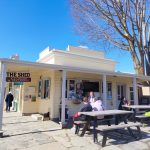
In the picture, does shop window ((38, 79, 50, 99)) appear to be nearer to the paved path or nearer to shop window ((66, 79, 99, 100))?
shop window ((66, 79, 99, 100))

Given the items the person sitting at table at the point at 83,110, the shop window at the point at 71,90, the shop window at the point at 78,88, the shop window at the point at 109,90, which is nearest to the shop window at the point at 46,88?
the shop window at the point at 78,88

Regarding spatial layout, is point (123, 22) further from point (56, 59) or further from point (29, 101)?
point (29, 101)

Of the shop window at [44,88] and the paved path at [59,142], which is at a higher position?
the shop window at [44,88]

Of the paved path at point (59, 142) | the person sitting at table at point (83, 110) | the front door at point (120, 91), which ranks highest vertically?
the front door at point (120, 91)

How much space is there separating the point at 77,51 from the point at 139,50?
530cm

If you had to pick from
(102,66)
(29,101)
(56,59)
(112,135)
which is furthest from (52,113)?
(102,66)

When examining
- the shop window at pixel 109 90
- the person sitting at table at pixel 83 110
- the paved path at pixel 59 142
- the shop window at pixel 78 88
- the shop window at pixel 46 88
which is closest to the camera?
the paved path at pixel 59 142

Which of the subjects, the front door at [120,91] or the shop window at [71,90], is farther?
the front door at [120,91]

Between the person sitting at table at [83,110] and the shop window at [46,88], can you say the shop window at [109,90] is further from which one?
the person sitting at table at [83,110]

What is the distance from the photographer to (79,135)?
273 inches

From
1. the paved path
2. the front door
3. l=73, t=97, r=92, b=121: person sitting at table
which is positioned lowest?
the paved path

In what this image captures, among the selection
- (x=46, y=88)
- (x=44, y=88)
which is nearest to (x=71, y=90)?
(x=46, y=88)

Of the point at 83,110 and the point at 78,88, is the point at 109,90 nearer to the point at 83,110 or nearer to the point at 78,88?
the point at 78,88

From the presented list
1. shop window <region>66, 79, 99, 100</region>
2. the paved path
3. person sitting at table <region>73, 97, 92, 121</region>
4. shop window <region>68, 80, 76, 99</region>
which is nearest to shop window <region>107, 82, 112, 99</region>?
shop window <region>66, 79, 99, 100</region>
